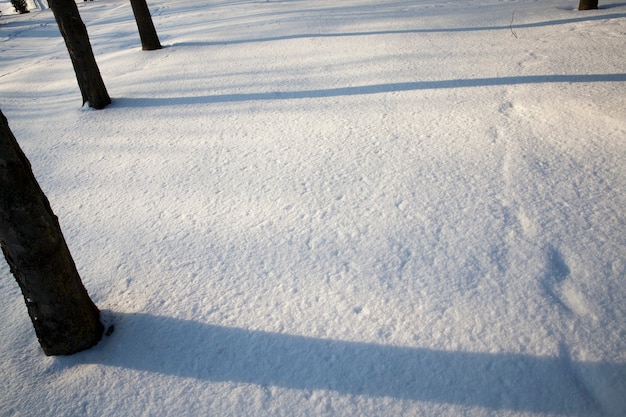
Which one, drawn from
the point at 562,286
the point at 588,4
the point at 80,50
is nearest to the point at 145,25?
the point at 80,50

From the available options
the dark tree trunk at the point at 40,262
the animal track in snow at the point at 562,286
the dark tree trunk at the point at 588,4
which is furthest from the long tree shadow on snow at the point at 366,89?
the dark tree trunk at the point at 588,4

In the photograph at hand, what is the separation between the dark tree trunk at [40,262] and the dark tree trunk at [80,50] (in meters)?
3.97

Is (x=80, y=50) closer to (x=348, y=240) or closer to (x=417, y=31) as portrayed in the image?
(x=348, y=240)

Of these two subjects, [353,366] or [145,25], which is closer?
[353,366]

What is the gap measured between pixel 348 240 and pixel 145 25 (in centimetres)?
742

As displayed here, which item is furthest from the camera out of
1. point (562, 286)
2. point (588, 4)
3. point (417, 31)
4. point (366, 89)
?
point (417, 31)

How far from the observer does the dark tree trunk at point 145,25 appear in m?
6.84

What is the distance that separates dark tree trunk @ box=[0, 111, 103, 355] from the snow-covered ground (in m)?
0.16

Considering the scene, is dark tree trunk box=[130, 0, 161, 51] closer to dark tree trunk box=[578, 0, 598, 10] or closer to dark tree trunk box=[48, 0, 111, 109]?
dark tree trunk box=[48, 0, 111, 109]

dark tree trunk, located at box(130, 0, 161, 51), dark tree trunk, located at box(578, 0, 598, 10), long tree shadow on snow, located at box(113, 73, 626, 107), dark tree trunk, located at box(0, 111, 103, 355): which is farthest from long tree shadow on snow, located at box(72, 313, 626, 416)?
dark tree trunk, located at box(578, 0, 598, 10)

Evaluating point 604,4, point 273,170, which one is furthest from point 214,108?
point 604,4

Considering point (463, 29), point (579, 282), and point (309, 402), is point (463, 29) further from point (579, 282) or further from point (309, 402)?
point (309, 402)

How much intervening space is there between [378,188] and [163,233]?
6.28ft

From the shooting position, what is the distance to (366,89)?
498cm
